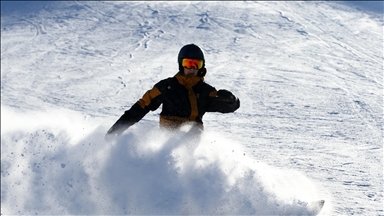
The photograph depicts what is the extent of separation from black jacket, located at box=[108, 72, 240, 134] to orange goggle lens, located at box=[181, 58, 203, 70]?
0.34ft

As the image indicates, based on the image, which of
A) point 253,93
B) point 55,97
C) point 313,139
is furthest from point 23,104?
point 313,139

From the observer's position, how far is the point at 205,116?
7953 mm

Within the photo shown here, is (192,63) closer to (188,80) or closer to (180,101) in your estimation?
(188,80)

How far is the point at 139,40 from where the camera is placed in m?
12.2

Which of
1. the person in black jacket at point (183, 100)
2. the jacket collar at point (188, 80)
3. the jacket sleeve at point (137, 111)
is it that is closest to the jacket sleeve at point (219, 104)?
the person in black jacket at point (183, 100)

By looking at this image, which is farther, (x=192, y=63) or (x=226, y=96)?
(x=192, y=63)

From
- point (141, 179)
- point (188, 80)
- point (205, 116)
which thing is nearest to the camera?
point (141, 179)

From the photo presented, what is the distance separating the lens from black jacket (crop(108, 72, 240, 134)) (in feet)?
15.3

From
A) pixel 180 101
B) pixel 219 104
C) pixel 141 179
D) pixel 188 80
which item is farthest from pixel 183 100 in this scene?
pixel 141 179

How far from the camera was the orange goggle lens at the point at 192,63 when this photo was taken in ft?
15.5

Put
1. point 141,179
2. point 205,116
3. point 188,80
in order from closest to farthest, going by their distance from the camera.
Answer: point 141,179, point 188,80, point 205,116

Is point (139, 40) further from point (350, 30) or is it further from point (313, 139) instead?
point (313, 139)

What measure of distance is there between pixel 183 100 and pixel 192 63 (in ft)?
1.04

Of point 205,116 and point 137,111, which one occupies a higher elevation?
point 137,111
